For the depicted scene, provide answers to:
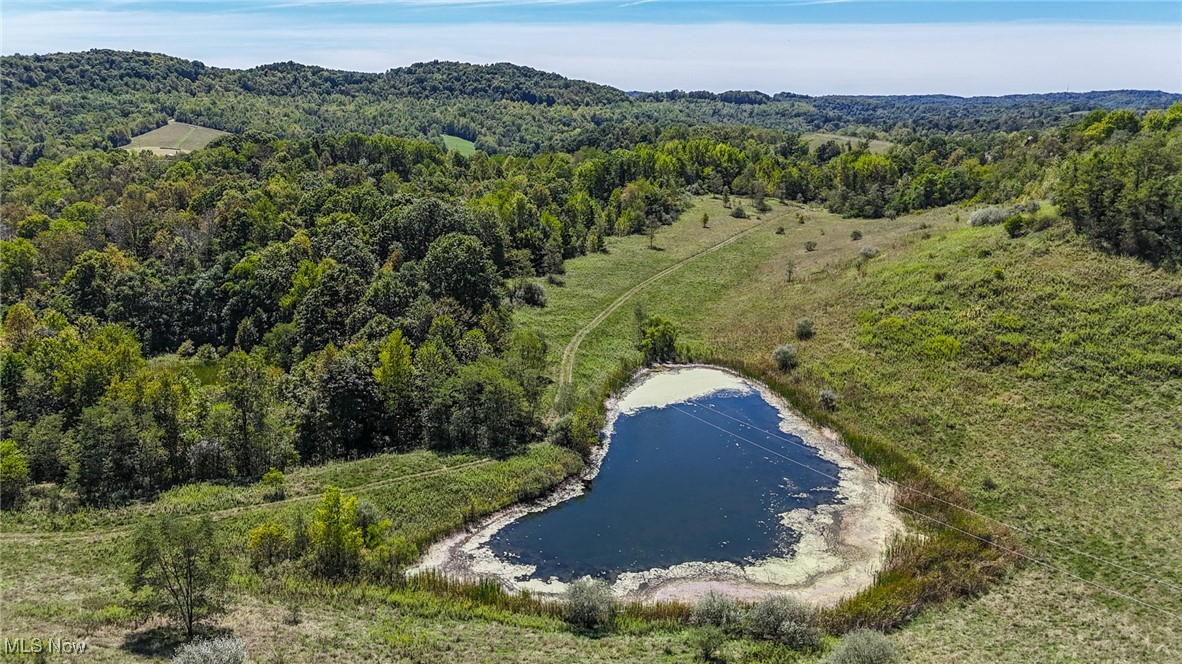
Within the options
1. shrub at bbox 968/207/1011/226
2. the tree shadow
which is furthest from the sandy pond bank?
shrub at bbox 968/207/1011/226

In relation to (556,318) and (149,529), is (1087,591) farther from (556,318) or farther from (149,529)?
(556,318)

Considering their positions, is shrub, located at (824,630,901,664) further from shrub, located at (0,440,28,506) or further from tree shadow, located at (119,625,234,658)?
shrub, located at (0,440,28,506)

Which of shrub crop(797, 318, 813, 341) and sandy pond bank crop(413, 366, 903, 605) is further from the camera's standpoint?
shrub crop(797, 318, 813, 341)

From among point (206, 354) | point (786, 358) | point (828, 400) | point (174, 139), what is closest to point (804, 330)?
point (786, 358)

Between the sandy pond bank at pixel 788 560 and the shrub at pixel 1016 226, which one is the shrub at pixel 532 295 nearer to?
the sandy pond bank at pixel 788 560

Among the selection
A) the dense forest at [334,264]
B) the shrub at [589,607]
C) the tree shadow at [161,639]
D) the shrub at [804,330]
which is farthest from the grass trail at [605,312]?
the tree shadow at [161,639]
